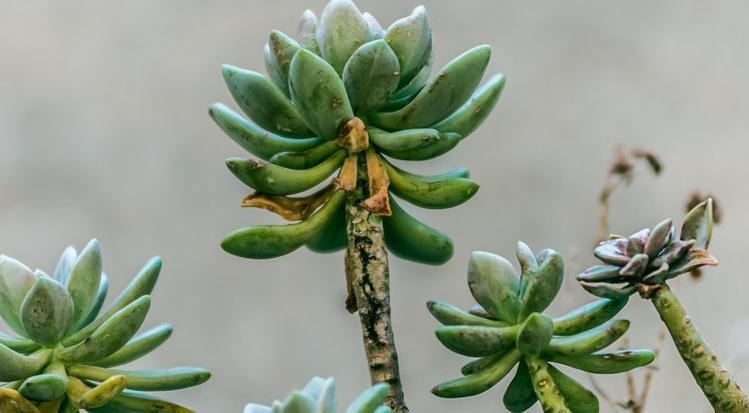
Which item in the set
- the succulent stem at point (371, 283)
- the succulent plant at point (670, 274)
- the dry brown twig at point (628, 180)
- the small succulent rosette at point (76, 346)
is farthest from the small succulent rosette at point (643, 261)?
the dry brown twig at point (628, 180)

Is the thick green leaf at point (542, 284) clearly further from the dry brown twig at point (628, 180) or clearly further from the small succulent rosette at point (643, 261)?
the dry brown twig at point (628, 180)

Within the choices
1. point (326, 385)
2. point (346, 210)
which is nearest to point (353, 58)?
point (346, 210)

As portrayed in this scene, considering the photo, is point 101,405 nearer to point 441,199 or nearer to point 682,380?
point 441,199

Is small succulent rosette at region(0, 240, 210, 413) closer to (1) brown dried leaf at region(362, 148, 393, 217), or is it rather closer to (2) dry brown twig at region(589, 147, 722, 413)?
(1) brown dried leaf at region(362, 148, 393, 217)

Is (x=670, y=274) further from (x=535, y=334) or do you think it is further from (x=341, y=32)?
(x=341, y=32)

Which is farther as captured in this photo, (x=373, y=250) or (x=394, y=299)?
(x=394, y=299)
